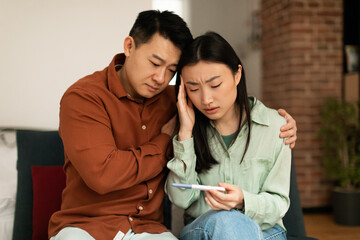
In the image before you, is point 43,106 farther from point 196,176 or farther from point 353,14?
point 353,14

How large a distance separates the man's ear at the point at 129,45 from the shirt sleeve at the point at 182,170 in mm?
388

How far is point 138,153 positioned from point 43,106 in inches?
36.6

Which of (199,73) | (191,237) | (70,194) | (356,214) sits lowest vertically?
(356,214)

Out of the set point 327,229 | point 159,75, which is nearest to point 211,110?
point 159,75

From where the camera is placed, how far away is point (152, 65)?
144 cm

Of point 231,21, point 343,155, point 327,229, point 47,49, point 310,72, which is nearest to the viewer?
point 47,49

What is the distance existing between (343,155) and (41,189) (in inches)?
115

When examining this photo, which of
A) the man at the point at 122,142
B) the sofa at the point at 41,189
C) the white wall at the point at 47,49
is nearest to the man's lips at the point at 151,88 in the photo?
the man at the point at 122,142

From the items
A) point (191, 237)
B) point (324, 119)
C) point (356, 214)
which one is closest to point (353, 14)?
point (324, 119)

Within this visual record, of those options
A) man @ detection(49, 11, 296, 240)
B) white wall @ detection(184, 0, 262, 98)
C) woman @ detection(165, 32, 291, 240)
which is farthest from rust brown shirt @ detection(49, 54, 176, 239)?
white wall @ detection(184, 0, 262, 98)

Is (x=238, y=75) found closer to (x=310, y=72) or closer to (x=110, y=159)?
(x=110, y=159)

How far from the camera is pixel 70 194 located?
4.81 ft

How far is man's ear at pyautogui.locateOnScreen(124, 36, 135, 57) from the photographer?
59.2 inches

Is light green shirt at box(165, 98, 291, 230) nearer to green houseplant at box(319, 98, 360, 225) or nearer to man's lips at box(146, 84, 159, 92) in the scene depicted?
man's lips at box(146, 84, 159, 92)
